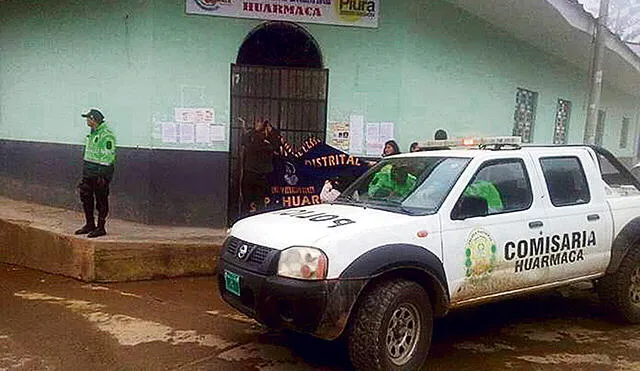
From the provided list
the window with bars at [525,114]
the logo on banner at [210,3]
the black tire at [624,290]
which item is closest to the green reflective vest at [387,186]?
the black tire at [624,290]

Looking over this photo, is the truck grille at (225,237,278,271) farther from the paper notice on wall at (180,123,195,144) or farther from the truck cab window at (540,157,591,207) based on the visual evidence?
the paper notice on wall at (180,123,195,144)

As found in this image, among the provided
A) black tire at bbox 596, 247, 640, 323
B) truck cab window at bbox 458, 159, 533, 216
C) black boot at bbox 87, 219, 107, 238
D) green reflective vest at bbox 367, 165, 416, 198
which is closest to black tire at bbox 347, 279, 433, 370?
green reflective vest at bbox 367, 165, 416, 198

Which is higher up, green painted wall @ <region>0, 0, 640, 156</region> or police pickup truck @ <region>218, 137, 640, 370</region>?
green painted wall @ <region>0, 0, 640, 156</region>

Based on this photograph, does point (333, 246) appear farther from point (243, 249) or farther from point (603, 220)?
point (603, 220)

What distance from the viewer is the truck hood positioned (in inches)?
163

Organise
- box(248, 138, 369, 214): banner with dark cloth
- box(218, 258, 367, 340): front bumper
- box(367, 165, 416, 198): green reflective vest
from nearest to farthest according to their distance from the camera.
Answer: box(218, 258, 367, 340): front bumper < box(367, 165, 416, 198): green reflective vest < box(248, 138, 369, 214): banner with dark cloth

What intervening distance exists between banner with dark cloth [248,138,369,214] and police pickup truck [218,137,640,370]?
9.08 ft

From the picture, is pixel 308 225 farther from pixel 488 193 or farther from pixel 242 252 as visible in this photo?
pixel 488 193

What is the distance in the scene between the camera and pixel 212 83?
8750mm

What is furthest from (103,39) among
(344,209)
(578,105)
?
(578,105)

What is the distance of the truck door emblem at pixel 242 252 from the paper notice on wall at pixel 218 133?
457cm

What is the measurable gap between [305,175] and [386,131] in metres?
1.62

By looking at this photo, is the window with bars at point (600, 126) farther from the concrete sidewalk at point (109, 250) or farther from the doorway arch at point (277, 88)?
the concrete sidewalk at point (109, 250)

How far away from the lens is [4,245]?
26.1 ft
